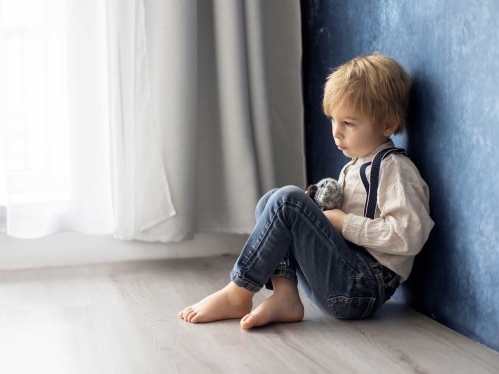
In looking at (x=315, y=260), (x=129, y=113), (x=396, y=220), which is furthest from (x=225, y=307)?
(x=129, y=113)

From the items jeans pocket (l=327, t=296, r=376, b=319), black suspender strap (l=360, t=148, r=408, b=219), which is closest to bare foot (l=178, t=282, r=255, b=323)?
jeans pocket (l=327, t=296, r=376, b=319)

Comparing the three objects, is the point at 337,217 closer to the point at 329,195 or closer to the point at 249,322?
the point at 329,195

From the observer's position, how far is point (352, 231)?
152 centimetres

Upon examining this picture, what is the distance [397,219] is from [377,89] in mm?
318

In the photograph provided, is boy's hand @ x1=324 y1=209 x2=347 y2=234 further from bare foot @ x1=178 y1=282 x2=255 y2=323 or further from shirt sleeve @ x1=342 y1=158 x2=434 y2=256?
bare foot @ x1=178 y1=282 x2=255 y2=323

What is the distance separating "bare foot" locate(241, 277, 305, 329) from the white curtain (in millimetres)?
656

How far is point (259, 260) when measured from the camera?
152cm

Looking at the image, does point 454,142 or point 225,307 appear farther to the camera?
point 225,307

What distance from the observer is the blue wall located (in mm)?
1315

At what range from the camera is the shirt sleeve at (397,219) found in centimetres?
146

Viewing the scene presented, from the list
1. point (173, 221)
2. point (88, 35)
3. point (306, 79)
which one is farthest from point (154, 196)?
point (306, 79)

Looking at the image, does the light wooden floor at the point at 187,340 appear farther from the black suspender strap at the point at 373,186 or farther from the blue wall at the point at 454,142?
the black suspender strap at the point at 373,186

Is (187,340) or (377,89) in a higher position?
(377,89)

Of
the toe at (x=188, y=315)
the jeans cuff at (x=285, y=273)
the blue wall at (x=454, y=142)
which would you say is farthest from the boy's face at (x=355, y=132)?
the toe at (x=188, y=315)
